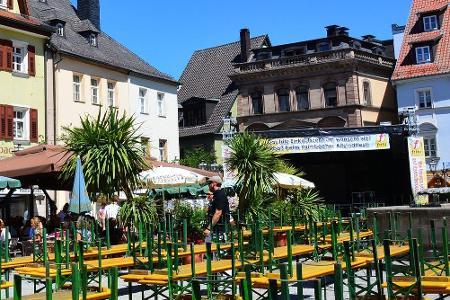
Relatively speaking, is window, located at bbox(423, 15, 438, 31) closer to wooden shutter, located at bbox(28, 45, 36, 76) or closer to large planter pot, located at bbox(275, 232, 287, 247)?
wooden shutter, located at bbox(28, 45, 36, 76)

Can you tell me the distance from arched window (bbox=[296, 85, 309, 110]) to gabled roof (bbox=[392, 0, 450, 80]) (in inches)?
243

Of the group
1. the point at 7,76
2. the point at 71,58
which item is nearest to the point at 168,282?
the point at 7,76

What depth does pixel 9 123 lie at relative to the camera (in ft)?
89.9

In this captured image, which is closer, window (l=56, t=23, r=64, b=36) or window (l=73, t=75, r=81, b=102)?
window (l=73, t=75, r=81, b=102)

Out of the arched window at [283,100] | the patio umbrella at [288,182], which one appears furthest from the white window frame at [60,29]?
the arched window at [283,100]

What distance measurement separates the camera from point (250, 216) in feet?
56.0

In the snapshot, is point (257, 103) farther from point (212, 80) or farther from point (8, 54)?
point (8, 54)

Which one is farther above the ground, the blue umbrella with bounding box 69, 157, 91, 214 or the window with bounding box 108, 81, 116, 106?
the window with bounding box 108, 81, 116, 106

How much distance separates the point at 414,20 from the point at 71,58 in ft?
Result: 81.6

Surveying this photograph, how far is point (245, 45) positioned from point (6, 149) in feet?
86.2

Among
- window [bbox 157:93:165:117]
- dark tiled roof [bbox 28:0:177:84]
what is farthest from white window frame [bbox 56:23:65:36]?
window [bbox 157:93:165:117]

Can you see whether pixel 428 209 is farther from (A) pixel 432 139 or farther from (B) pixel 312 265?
(A) pixel 432 139

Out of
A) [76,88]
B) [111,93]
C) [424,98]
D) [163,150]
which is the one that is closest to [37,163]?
[76,88]

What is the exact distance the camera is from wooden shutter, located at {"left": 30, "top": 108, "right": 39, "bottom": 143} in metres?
28.5
